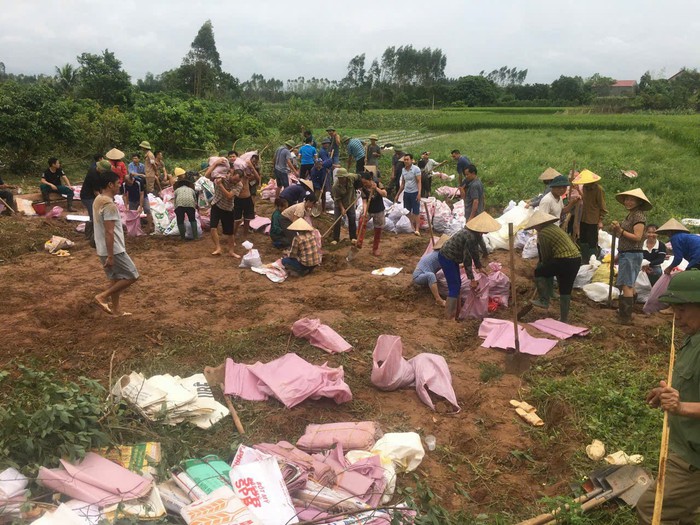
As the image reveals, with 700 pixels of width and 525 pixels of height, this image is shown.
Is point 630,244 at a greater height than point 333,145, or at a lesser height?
lesser

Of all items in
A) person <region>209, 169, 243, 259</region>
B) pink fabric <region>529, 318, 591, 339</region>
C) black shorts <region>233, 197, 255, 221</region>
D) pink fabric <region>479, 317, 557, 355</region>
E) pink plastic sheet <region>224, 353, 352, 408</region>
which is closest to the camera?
pink plastic sheet <region>224, 353, 352, 408</region>

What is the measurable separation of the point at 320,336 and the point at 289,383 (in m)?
0.84

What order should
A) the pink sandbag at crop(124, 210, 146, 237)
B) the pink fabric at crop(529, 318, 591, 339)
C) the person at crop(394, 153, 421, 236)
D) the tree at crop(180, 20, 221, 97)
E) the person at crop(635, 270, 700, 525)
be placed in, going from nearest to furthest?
the person at crop(635, 270, 700, 525)
the pink fabric at crop(529, 318, 591, 339)
the pink sandbag at crop(124, 210, 146, 237)
the person at crop(394, 153, 421, 236)
the tree at crop(180, 20, 221, 97)

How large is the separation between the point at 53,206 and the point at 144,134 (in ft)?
22.1

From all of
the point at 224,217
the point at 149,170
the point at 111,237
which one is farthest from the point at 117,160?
the point at 111,237

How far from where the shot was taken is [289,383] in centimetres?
382

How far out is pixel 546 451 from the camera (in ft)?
11.3

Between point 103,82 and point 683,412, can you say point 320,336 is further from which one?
point 103,82

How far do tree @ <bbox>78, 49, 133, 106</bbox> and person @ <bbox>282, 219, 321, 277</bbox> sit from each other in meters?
16.1

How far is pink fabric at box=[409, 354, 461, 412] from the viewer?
12.9 feet

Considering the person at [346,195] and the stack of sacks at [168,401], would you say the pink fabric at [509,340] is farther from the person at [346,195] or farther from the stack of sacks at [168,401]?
the person at [346,195]

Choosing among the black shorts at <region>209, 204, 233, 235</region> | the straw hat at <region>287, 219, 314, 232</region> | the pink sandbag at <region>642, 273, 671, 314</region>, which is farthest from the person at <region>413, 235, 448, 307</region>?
the black shorts at <region>209, 204, 233, 235</region>

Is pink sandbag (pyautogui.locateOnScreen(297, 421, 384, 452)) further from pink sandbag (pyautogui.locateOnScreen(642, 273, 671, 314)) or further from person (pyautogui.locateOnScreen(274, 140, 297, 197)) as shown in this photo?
person (pyautogui.locateOnScreen(274, 140, 297, 197))

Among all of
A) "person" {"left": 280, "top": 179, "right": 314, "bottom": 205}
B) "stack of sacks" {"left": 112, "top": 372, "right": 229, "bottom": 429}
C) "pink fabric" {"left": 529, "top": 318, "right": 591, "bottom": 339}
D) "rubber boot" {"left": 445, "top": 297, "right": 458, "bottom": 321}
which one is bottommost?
"pink fabric" {"left": 529, "top": 318, "right": 591, "bottom": 339}
